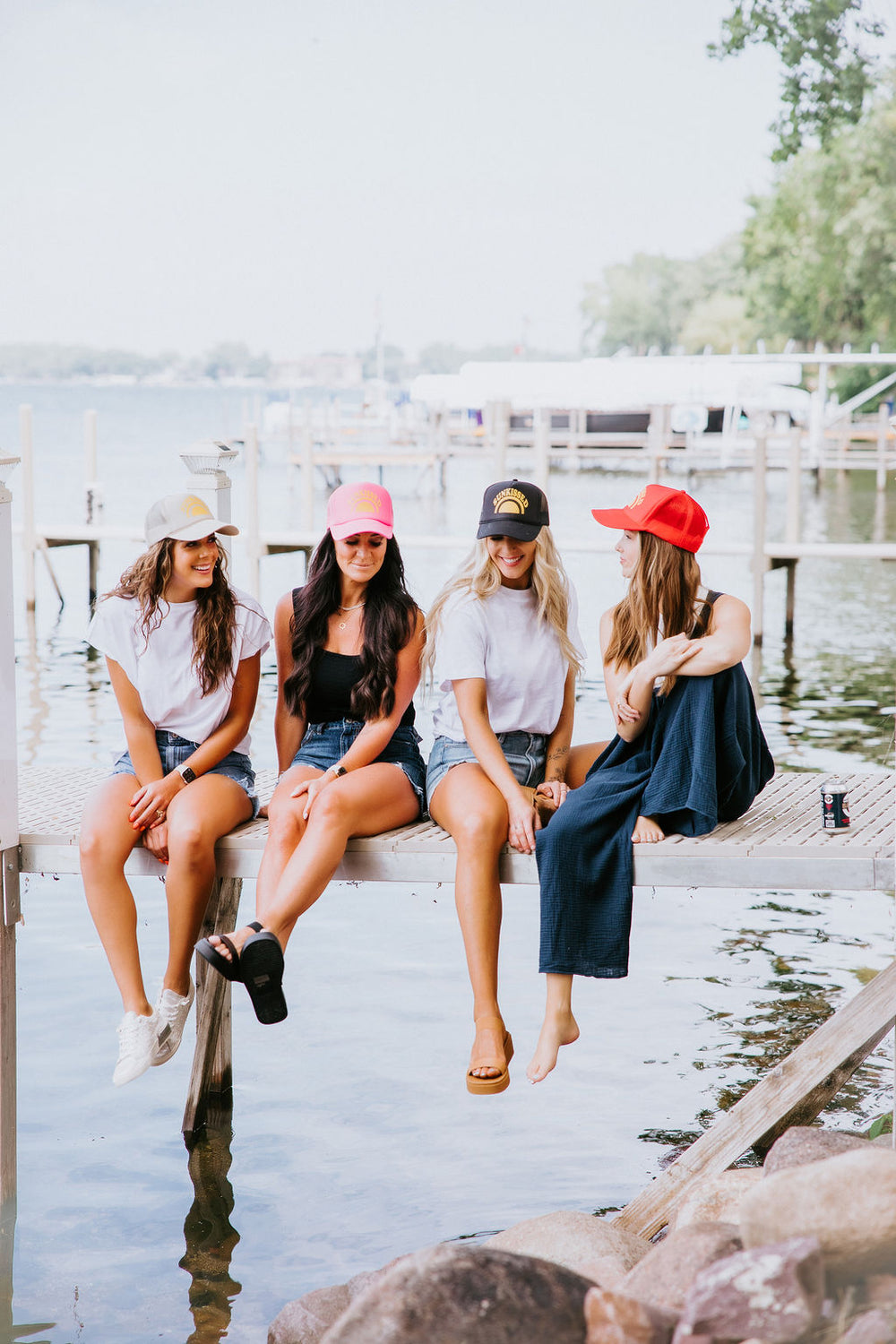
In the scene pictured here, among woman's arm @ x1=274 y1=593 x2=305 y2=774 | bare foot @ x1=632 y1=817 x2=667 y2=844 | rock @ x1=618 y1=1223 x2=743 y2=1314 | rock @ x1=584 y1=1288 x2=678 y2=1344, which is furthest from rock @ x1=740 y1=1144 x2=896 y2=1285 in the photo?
woman's arm @ x1=274 y1=593 x2=305 y2=774

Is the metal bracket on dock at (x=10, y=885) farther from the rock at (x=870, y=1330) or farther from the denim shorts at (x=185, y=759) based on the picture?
the rock at (x=870, y=1330)

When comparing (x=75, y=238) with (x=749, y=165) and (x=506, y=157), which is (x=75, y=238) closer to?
(x=506, y=157)

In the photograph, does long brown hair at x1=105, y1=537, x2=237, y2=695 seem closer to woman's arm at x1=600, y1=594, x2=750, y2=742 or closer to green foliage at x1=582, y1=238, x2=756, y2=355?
woman's arm at x1=600, y1=594, x2=750, y2=742

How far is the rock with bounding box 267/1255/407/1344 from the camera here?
3137 millimetres

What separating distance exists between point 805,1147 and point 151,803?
5.57 feet

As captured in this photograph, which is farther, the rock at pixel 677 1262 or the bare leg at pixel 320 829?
the bare leg at pixel 320 829

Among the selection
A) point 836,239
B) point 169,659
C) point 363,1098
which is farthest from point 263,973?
point 836,239

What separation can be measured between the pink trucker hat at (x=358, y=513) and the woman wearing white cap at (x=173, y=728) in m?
0.29

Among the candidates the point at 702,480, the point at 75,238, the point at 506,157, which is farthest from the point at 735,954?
the point at 75,238

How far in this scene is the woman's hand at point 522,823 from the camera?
357cm

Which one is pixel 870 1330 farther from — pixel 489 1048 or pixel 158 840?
pixel 158 840

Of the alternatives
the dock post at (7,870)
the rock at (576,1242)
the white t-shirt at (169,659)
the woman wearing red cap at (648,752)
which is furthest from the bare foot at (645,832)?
the dock post at (7,870)

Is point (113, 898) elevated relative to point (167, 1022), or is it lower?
elevated

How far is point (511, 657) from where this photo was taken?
391 centimetres
